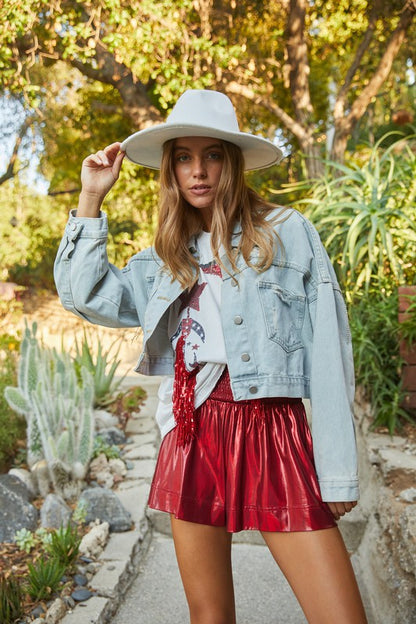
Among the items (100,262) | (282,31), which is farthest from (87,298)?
(282,31)

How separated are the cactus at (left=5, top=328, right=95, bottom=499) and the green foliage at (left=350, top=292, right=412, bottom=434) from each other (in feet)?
5.52

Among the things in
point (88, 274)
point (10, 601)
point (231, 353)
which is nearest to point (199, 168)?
point (88, 274)

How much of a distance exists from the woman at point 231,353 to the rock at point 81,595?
104 cm

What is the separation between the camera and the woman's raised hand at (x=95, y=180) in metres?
1.95

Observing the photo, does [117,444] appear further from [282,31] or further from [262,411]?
[282,31]

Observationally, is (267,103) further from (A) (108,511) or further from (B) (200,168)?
(B) (200,168)

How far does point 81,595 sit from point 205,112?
80.9 inches

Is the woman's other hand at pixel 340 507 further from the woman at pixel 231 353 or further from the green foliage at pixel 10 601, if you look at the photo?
the green foliage at pixel 10 601

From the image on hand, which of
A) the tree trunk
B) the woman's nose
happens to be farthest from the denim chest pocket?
the tree trunk

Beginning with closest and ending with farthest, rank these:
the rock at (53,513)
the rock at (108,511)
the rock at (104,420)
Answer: the rock at (53,513) < the rock at (108,511) < the rock at (104,420)

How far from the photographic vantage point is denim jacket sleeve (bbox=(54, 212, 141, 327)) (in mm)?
1925

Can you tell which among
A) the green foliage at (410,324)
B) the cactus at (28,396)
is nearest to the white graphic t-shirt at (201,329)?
the green foliage at (410,324)

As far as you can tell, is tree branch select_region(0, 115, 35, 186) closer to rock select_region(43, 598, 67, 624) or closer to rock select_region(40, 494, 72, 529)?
rock select_region(40, 494, 72, 529)

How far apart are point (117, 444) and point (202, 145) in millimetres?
3255
